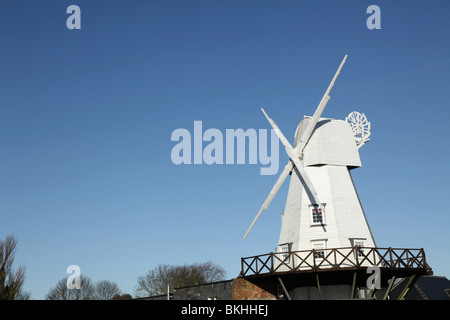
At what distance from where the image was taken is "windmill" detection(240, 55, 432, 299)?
26594 mm

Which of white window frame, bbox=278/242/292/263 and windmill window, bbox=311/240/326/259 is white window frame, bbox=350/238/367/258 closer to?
windmill window, bbox=311/240/326/259

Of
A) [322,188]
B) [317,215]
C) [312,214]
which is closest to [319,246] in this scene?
[317,215]

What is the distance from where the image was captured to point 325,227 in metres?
28.6

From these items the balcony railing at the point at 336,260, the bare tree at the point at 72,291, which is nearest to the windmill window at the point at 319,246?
the balcony railing at the point at 336,260

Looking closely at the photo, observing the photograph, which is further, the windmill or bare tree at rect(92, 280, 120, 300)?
bare tree at rect(92, 280, 120, 300)

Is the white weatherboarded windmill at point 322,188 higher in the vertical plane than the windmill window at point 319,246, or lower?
higher

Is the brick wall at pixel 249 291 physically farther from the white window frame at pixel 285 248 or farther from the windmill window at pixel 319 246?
the windmill window at pixel 319 246

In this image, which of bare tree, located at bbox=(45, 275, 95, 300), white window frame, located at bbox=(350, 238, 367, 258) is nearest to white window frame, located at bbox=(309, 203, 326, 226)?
white window frame, located at bbox=(350, 238, 367, 258)

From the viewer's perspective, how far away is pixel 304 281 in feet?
90.2

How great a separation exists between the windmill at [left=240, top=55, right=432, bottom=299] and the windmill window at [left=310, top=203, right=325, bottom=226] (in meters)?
0.03

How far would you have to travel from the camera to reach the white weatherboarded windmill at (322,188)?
28.5 m
